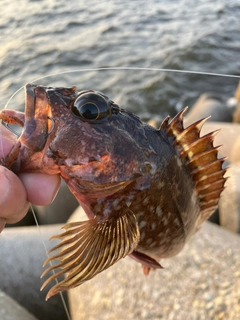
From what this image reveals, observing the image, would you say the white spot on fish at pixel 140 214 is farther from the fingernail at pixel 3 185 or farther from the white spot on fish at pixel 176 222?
the fingernail at pixel 3 185

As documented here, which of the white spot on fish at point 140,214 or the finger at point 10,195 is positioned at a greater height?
the finger at point 10,195

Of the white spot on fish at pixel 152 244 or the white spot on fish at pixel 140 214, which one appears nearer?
the white spot on fish at pixel 140 214

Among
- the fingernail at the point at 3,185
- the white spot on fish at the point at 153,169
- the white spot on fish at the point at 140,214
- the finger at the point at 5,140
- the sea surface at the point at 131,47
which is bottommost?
the sea surface at the point at 131,47

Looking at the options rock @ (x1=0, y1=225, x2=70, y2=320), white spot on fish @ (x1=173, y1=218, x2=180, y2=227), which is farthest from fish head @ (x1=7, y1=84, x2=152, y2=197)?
rock @ (x1=0, y1=225, x2=70, y2=320)

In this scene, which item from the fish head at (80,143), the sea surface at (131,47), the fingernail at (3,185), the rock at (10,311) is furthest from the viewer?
the sea surface at (131,47)

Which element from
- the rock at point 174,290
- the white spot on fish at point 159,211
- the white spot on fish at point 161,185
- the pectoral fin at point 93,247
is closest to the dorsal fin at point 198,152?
the white spot on fish at point 161,185

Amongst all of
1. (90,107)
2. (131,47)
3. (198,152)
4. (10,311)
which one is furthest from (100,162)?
(131,47)

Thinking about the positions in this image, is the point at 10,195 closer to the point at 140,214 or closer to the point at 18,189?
the point at 18,189
